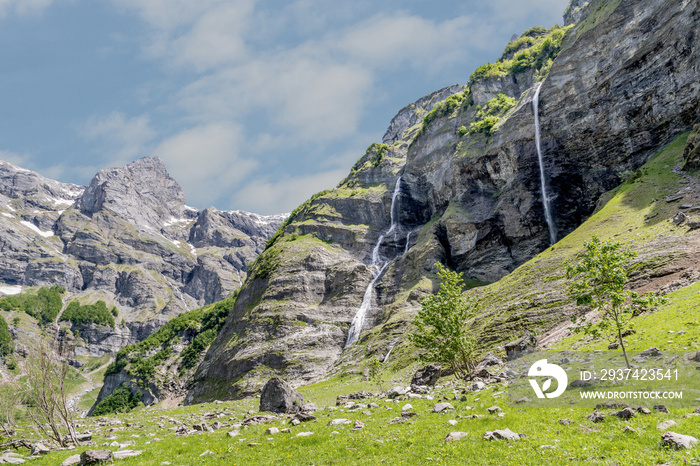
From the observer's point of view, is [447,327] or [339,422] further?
[447,327]

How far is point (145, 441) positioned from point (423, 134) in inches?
5852

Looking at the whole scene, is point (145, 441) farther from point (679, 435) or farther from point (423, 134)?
point (423, 134)

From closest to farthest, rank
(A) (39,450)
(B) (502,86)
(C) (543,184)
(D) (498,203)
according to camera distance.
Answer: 1. (A) (39,450)
2. (C) (543,184)
3. (D) (498,203)
4. (B) (502,86)

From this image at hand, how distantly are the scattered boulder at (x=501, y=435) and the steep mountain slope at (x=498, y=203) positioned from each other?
38570 mm

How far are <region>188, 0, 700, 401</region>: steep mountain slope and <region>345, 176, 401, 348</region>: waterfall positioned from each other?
1.04 metres

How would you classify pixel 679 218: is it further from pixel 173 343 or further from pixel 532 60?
pixel 173 343

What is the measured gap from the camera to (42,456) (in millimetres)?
18297

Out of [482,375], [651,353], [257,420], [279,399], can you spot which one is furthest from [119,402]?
[651,353]

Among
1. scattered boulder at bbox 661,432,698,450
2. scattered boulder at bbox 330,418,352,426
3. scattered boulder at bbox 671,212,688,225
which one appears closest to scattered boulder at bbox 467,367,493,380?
scattered boulder at bbox 330,418,352,426

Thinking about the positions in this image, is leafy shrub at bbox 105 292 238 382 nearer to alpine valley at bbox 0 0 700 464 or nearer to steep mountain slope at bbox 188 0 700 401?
alpine valley at bbox 0 0 700 464

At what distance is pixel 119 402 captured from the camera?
126125 millimetres

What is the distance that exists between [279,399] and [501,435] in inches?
850

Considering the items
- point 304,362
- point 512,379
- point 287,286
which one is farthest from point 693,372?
point 287,286

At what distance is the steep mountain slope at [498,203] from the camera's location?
3063 inches
